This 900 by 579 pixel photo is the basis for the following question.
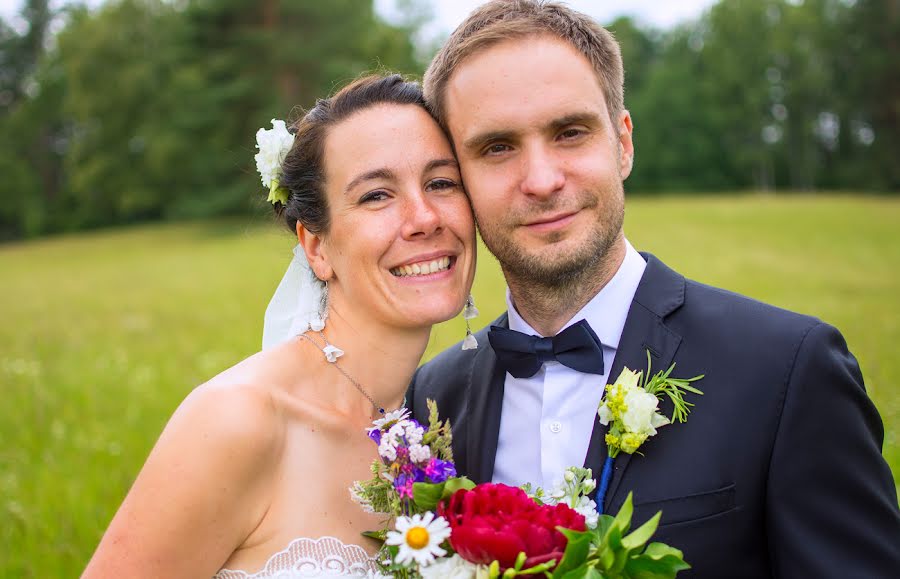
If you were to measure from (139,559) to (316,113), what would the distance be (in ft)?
6.54

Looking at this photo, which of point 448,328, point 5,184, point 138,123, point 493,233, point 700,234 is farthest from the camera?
point 5,184

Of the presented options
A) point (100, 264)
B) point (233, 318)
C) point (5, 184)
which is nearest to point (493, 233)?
point (233, 318)

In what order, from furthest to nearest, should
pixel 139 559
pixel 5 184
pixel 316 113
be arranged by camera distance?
pixel 5 184
pixel 316 113
pixel 139 559

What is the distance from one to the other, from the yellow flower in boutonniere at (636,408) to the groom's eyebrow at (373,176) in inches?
50.2

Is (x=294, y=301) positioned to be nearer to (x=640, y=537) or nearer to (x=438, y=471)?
(x=438, y=471)

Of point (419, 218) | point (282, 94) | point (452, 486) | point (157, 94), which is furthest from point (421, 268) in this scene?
point (157, 94)

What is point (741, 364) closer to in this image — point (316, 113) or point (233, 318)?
point (316, 113)

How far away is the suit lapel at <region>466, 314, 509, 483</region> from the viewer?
10.9 ft

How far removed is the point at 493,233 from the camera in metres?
3.32

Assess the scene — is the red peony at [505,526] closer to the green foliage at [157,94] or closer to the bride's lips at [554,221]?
the bride's lips at [554,221]

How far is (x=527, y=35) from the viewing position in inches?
129

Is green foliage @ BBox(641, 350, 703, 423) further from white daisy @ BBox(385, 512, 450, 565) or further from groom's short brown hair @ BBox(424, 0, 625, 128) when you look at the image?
groom's short brown hair @ BBox(424, 0, 625, 128)

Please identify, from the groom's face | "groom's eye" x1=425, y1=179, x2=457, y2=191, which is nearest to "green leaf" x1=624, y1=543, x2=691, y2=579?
the groom's face

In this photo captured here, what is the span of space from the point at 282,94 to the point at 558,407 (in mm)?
39793
